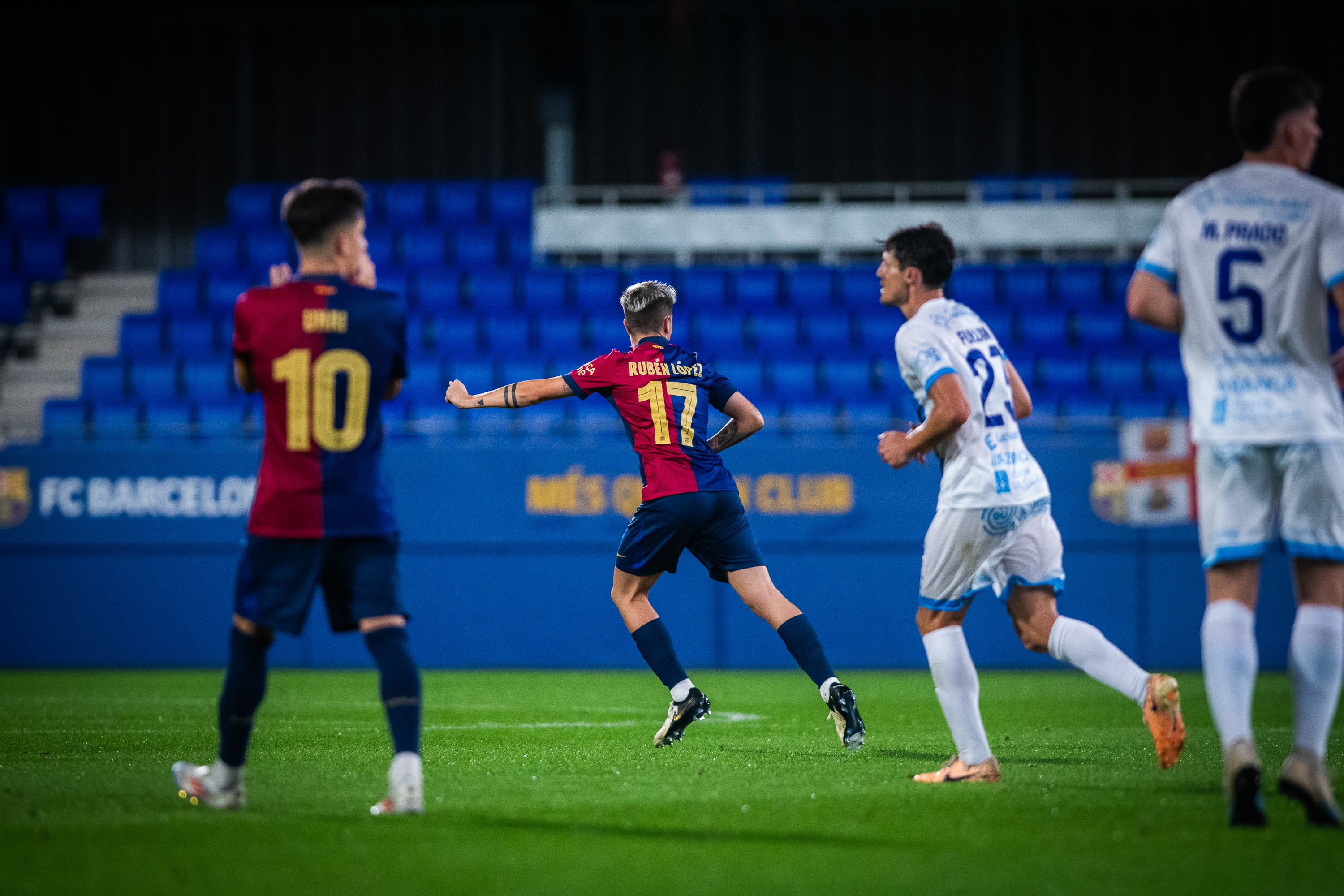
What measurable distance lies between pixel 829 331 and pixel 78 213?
10536 mm

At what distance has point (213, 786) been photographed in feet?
13.4

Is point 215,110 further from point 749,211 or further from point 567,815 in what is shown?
point 567,815

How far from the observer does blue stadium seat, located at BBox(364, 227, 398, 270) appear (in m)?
16.4

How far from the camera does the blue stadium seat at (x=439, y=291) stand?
15.5 m

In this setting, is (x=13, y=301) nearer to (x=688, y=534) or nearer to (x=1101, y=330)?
(x=1101, y=330)

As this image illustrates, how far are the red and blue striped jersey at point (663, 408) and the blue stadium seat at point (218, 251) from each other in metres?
11.9

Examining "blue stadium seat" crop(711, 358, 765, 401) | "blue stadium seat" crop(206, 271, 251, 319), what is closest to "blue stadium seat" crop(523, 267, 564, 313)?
"blue stadium seat" crop(711, 358, 765, 401)

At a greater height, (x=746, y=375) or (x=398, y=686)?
(x=746, y=375)

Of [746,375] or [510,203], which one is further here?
[510,203]

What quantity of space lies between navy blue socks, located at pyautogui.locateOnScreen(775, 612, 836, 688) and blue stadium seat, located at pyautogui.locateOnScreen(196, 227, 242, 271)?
12.5m

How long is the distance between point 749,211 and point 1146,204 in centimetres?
492

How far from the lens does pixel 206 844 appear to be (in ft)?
11.4

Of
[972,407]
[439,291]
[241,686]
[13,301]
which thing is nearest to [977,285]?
[439,291]

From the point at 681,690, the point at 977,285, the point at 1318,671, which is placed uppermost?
the point at 977,285
